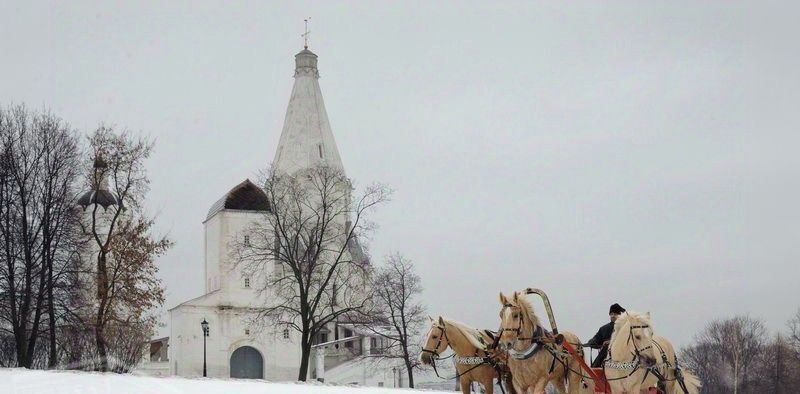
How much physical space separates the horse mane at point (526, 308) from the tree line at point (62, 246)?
2408 centimetres

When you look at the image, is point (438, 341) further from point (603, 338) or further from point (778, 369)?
point (778, 369)

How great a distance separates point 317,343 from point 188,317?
25.4ft

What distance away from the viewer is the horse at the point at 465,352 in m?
13.5

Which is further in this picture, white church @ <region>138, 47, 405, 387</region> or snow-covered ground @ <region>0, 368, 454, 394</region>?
white church @ <region>138, 47, 405, 387</region>

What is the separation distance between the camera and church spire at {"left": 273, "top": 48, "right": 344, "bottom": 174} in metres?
64.4

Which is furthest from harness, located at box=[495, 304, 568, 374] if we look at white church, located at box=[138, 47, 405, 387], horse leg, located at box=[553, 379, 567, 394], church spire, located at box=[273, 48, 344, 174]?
church spire, located at box=[273, 48, 344, 174]

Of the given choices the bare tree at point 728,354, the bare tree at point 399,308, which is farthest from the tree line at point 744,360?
the bare tree at point 399,308

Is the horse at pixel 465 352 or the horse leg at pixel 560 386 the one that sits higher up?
the horse at pixel 465 352

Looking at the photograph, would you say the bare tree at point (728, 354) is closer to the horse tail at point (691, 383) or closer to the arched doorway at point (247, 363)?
the arched doorway at point (247, 363)

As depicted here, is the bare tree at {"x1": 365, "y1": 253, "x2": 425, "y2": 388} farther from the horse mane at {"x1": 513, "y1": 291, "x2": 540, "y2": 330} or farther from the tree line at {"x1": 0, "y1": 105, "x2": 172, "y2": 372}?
the horse mane at {"x1": 513, "y1": 291, "x2": 540, "y2": 330}

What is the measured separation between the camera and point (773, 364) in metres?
62.2

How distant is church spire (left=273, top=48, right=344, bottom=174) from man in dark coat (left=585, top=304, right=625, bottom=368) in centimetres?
4953

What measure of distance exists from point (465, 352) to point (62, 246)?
83.4 feet

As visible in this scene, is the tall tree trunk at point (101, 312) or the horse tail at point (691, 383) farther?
the tall tree trunk at point (101, 312)
